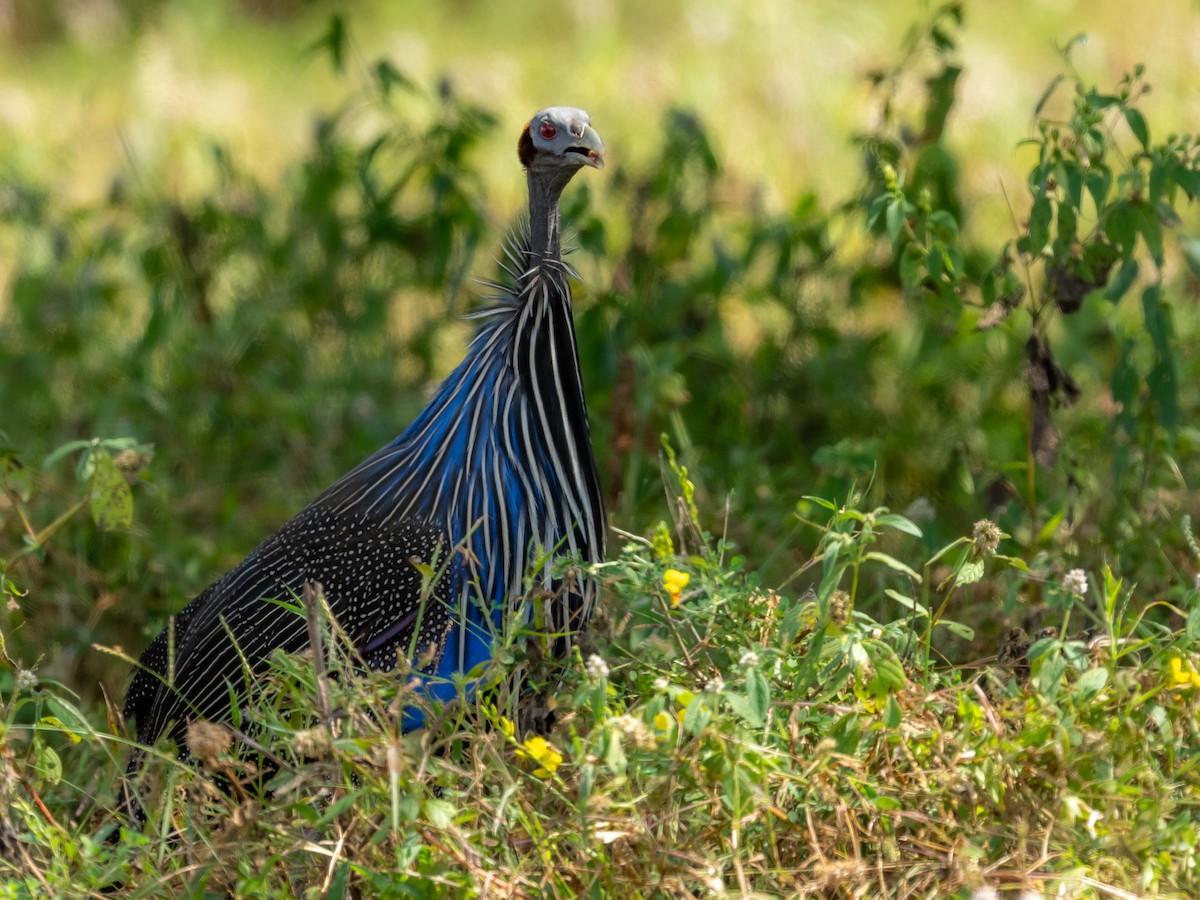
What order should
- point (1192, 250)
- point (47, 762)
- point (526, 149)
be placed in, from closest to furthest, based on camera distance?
point (47, 762) < point (526, 149) < point (1192, 250)

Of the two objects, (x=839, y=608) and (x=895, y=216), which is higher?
(x=895, y=216)

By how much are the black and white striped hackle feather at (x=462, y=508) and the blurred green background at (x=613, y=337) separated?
0.23 metres

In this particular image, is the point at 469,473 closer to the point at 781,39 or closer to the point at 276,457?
the point at 276,457

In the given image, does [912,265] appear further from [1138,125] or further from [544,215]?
[544,215]

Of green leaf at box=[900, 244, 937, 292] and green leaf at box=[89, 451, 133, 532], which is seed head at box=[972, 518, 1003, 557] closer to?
green leaf at box=[900, 244, 937, 292]

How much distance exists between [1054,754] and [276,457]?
2.69 metres

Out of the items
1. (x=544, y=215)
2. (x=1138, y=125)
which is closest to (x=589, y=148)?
(x=544, y=215)

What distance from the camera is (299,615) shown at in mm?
2574

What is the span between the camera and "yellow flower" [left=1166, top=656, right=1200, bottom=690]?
203cm

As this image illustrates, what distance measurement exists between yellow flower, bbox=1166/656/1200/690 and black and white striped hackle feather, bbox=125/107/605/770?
0.96 m

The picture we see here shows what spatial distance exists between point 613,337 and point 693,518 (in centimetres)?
144

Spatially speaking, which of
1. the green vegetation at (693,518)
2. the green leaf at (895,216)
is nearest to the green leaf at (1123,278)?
the green vegetation at (693,518)

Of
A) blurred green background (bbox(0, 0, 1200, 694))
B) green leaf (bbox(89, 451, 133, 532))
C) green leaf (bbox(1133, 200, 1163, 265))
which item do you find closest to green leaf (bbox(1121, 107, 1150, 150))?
green leaf (bbox(1133, 200, 1163, 265))

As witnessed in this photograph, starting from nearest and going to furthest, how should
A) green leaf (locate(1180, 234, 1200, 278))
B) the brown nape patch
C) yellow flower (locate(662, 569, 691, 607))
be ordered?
yellow flower (locate(662, 569, 691, 607))
the brown nape patch
green leaf (locate(1180, 234, 1200, 278))
